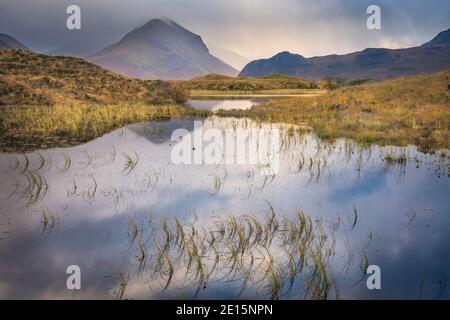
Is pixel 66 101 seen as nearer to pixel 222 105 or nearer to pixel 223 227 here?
pixel 222 105

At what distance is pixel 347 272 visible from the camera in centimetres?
649

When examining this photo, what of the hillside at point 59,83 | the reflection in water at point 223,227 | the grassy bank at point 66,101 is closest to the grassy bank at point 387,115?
the reflection in water at point 223,227

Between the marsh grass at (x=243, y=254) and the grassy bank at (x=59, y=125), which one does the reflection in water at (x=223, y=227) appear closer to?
the marsh grass at (x=243, y=254)

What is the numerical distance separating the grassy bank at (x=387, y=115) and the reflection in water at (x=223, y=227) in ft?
13.7

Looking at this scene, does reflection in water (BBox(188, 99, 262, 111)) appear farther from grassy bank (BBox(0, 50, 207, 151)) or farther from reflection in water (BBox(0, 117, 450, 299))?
reflection in water (BBox(0, 117, 450, 299))

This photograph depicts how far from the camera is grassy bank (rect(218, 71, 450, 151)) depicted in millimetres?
18214

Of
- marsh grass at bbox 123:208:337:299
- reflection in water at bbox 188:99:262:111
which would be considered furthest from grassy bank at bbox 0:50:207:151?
marsh grass at bbox 123:208:337:299

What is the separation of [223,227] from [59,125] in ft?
53.3

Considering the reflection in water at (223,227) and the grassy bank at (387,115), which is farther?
the grassy bank at (387,115)

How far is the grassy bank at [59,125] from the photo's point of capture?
1752 cm

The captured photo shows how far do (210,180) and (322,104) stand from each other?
2228cm

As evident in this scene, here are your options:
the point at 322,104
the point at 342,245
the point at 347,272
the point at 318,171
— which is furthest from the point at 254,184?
the point at 322,104
